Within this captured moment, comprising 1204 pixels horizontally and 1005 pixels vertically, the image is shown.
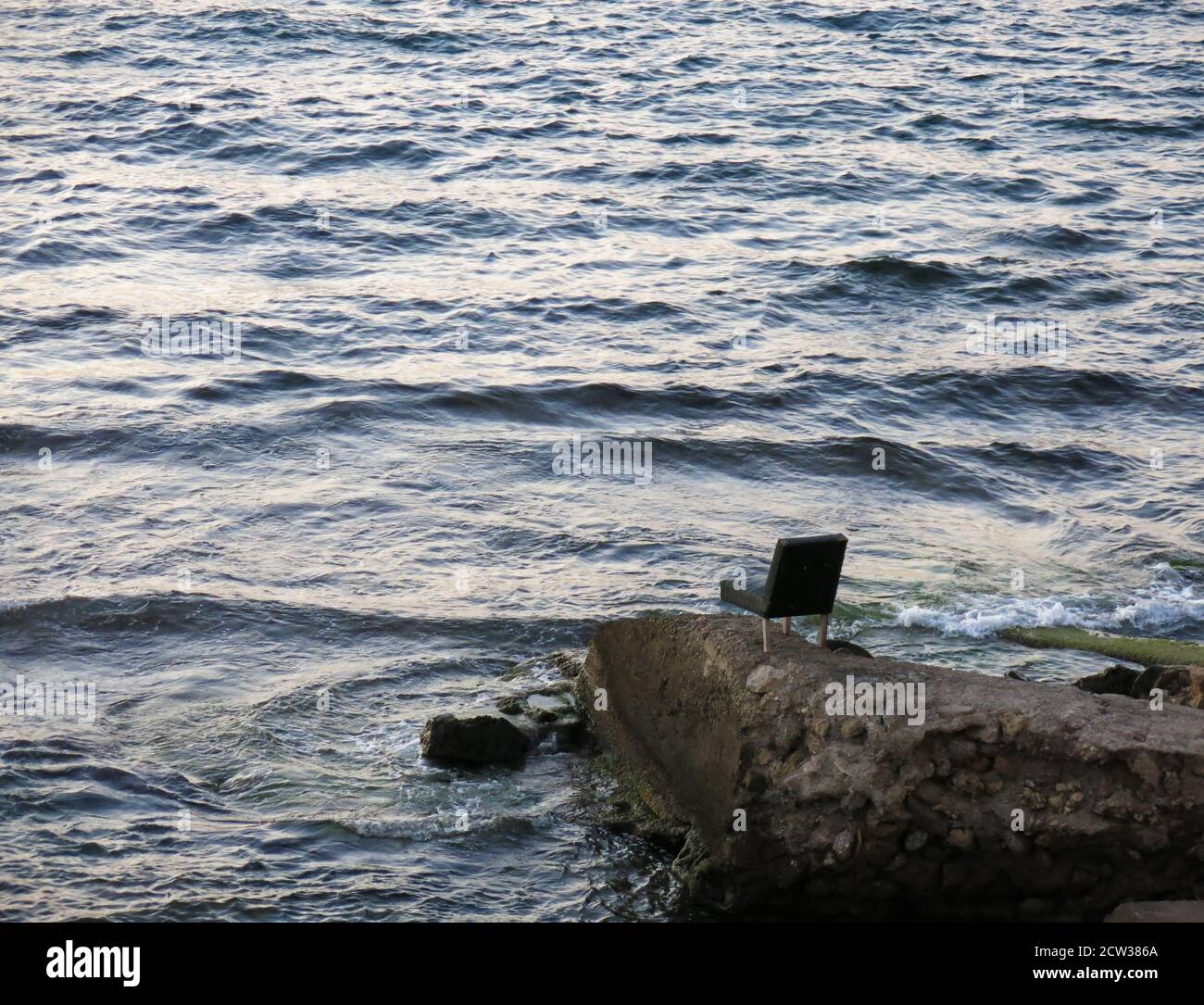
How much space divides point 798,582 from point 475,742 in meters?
2.56

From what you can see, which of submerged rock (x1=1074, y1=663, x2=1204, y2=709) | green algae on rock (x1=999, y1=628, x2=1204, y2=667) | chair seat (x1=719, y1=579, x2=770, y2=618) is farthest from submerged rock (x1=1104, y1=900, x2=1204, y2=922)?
green algae on rock (x1=999, y1=628, x2=1204, y2=667)

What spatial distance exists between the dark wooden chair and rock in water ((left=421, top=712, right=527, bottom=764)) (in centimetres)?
208

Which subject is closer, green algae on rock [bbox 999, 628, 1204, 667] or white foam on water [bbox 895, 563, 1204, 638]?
green algae on rock [bbox 999, 628, 1204, 667]

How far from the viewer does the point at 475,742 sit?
8.66 m

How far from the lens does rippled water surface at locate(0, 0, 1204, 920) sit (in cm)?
844

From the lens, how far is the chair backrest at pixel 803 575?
6.96m

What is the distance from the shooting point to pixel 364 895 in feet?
24.0

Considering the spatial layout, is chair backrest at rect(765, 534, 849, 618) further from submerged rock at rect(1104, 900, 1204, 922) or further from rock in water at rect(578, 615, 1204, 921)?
submerged rock at rect(1104, 900, 1204, 922)

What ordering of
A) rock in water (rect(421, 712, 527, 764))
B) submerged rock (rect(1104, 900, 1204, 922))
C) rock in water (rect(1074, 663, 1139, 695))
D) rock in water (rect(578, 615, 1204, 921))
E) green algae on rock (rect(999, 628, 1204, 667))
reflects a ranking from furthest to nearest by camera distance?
1. green algae on rock (rect(999, 628, 1204, 667))
2. rock in water (rect(1074, 663, 1139, 695))
3. rock in water (rect(421, 712, 527, 764))
4. rock in water (rect(578, 615, 1204, 921))
5. submerged rock (rect(1104, 900, 1204, 922))

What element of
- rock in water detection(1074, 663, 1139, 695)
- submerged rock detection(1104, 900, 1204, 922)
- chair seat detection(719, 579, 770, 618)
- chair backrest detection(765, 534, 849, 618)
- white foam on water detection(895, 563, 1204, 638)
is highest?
chair backrest detection(765, 534, 849, 618)

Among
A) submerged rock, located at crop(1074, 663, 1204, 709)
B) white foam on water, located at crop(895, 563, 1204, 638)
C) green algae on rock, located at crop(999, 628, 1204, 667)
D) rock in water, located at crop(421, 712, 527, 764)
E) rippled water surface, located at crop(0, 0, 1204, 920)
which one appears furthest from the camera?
white foam on water, located at crop(895, 563, 1204, 638)

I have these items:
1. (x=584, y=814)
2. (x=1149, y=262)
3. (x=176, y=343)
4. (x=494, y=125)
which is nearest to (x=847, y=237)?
(x=1149, y=262)

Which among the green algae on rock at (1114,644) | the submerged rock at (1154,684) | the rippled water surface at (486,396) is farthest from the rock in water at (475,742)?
the green algae on rock at (1114,644)
